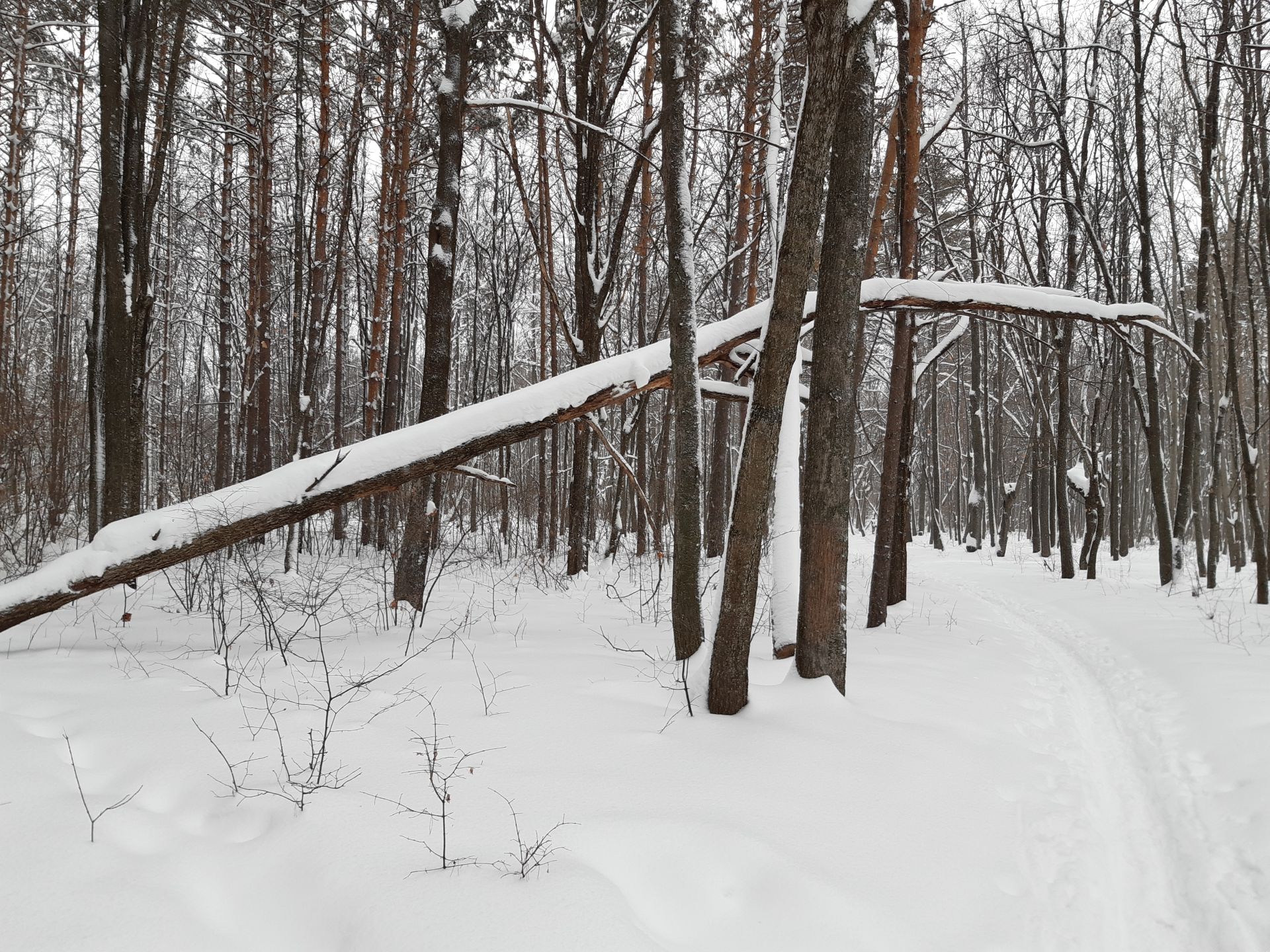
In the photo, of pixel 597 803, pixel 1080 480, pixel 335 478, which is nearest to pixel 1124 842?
pixel 597 803

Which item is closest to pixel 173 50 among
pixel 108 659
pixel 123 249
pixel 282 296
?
pixel 123 249

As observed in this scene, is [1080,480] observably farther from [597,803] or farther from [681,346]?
[597,803]

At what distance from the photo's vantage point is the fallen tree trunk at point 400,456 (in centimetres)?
384

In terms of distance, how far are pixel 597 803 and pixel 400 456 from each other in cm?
262

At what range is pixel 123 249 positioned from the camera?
5.82 meters

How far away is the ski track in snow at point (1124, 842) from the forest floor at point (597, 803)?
1cm

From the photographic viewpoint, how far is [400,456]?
4.20 metres

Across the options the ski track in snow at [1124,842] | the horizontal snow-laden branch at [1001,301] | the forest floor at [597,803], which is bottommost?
the ski track in snow at [1124,842]

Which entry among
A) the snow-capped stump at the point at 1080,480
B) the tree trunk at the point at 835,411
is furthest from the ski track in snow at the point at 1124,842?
the snow-capped stump at the point at 1080,480

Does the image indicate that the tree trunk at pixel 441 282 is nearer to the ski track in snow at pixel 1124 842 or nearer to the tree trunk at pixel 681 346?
the tree trunk at pixel 681 346

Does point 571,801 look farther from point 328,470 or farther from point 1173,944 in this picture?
point 328,470

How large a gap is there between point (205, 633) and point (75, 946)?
3.61 meters

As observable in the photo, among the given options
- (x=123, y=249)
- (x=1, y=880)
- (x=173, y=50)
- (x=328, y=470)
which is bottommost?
(x=1, y=880)

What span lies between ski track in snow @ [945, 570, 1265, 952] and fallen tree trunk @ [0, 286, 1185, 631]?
277 centimetres
